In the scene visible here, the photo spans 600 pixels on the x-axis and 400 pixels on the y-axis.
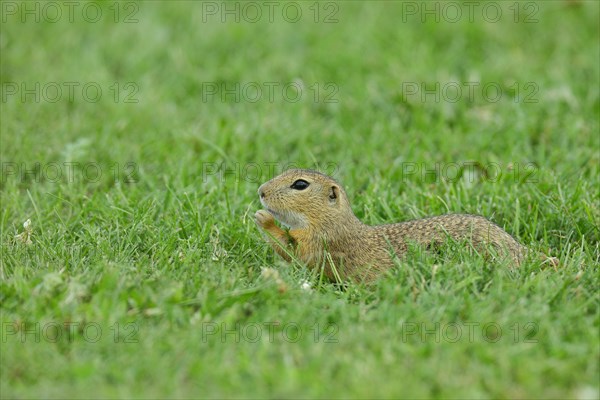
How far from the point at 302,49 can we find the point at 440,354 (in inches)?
194

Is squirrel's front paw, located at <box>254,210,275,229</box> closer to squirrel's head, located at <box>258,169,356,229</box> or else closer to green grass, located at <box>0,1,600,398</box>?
squirrel's head, located at <box>258,169,356,229</box>

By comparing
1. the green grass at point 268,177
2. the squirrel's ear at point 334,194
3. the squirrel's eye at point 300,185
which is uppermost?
the squirrel's eye at point 300,185

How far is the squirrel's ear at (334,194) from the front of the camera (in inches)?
195

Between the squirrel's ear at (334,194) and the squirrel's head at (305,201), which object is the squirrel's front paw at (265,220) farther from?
the squirrel's ear at (334,194)

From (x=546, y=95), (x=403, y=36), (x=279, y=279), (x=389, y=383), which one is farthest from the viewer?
(x=403, y=36)

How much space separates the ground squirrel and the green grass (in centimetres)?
13

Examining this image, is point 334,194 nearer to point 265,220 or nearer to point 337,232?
point 337,232

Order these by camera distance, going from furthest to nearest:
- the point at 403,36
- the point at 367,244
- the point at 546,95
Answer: the point at 403,36 → the point at 546,95 → the point at 367,244

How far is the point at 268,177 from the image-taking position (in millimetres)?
6137

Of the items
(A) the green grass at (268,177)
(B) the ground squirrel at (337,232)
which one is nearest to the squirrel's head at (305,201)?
(B) the ground squirrel at (337,232)

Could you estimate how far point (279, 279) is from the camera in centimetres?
440

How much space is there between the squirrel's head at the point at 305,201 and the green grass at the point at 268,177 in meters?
0.27

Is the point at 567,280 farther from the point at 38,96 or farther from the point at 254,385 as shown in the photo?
the point at 38,96

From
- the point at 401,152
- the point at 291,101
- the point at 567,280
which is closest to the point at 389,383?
the point at 567,280
